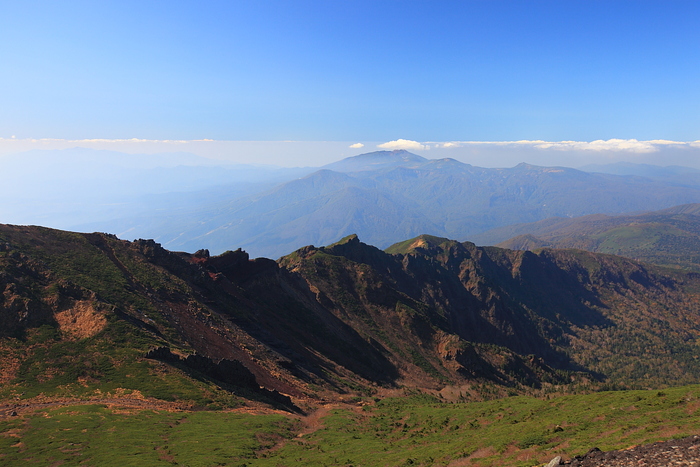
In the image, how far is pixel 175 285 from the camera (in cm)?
8844

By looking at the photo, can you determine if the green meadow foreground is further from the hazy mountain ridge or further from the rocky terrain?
the hazy mountain ridge

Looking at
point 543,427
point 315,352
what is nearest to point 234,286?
point 315,352

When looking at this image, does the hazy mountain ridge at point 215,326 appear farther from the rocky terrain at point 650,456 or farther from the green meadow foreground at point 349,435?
the rocky terrain at point 650,456

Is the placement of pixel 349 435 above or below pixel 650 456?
below

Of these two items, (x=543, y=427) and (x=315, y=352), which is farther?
(x=315, y=352)

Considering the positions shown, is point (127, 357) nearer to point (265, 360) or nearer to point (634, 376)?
point (265, 360)

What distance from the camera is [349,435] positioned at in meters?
53.4

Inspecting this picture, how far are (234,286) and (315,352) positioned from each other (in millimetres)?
32044

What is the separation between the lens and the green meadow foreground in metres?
32.9

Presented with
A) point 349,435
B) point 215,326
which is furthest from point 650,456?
point 215,326

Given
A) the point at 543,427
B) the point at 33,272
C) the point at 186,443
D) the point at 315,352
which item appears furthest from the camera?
the point at 315,352

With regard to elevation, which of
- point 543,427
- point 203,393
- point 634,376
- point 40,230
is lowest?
point 634,376

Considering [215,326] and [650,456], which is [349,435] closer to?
[650,456]

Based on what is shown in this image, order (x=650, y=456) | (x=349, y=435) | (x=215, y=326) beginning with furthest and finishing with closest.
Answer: (x=215, y=326), (x=349, y=435), (x=650, y=456)
